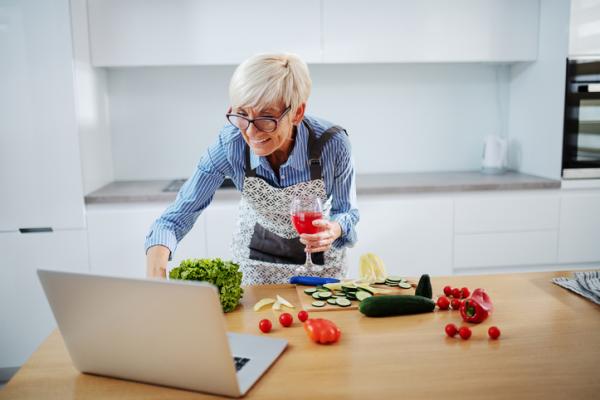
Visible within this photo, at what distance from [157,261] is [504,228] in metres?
2.19

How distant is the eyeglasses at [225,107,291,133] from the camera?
1588mm

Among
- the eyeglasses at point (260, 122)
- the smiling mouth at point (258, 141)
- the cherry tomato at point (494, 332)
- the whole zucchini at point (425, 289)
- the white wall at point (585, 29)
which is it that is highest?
the white wall at point (585, 29)

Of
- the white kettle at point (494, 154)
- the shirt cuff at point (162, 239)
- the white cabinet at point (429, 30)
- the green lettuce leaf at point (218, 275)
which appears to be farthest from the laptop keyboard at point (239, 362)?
the white kettle at point (494, 154)

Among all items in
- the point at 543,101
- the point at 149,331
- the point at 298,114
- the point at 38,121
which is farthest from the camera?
the point at 543,101

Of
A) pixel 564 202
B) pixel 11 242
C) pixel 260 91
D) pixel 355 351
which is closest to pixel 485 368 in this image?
pixel 355 351

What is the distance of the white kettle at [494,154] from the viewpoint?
3398 mm

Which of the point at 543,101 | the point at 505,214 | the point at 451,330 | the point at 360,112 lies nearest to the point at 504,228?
the point at 505,214

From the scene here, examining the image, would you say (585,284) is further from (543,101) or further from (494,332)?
(543,101)

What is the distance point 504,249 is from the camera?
3.12 meters

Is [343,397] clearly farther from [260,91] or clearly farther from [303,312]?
[260,91]

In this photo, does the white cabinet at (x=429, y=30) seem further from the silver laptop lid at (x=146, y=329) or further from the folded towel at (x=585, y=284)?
the silver laptop lid at (x=146, y=329)

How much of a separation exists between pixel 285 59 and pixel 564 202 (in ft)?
7.13

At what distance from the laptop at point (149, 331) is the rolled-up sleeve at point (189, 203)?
525 mm

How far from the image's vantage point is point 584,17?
9.77ft
